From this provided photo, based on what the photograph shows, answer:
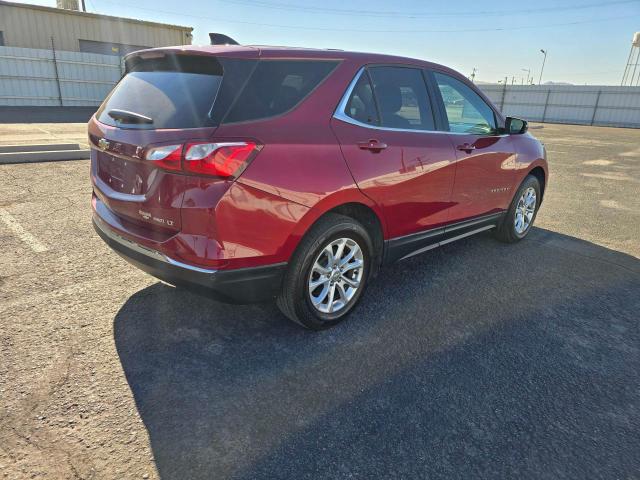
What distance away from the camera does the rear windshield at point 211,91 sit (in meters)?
2.40

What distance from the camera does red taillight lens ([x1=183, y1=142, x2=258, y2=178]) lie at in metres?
2.28

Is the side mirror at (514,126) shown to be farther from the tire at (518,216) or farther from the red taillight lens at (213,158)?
the red taillight lens at (213,158)

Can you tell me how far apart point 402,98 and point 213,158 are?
171 centimetres

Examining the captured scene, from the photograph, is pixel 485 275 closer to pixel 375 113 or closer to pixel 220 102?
pixel 375 113

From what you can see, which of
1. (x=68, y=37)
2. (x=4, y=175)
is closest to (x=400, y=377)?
(x=4, y=175)

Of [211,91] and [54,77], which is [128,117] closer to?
[211,91]

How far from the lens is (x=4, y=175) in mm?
6891

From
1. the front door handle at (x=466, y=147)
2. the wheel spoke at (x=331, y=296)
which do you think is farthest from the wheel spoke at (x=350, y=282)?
the front door handle at (x=466, y=147)

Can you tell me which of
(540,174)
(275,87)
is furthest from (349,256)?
(540,174)

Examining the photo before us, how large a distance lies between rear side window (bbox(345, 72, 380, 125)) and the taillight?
2.84ft

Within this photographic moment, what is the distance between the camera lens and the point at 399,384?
252cm

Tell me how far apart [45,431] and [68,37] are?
28.1 metres

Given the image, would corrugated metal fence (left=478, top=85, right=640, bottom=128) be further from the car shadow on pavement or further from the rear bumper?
the rear bumper

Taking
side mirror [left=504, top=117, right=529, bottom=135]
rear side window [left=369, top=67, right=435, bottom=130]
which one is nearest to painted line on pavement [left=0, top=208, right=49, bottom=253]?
rear side window [left=369, top=67, right=435, bottom=130]
